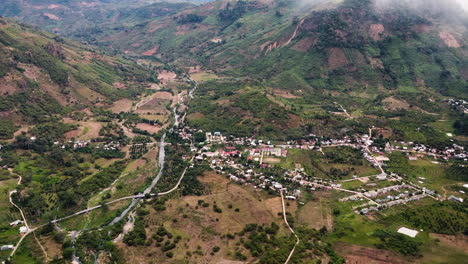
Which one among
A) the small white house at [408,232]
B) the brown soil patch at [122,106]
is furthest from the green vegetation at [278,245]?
the brown soil patch at [122,106]

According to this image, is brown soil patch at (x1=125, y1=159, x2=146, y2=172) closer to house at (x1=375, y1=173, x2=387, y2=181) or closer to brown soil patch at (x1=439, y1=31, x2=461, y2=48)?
house at (x1=375, y1=173, x2=387, y2=181)

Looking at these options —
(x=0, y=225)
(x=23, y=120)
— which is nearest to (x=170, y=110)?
(x=23, y=120)

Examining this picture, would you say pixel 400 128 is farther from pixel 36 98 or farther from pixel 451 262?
pixel 36 98

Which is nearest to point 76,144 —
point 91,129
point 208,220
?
point 91,129

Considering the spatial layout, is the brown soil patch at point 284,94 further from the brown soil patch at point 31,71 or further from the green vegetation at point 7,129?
the green vegetation at point 7,129

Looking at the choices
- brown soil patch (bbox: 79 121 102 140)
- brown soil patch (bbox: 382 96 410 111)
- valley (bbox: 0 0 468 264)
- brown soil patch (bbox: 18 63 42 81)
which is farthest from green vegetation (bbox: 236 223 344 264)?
brown soil patch (bbox: 18 63 42 81)

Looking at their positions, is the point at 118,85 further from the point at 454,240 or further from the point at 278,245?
the point at 454,240
